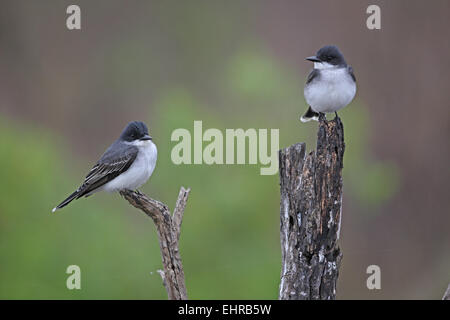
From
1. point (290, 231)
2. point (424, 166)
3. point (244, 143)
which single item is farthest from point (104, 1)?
point (290, 231)

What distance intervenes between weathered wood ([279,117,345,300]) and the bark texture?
0.63m

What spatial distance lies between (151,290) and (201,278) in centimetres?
47

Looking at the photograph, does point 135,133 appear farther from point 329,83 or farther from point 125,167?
point 329,83

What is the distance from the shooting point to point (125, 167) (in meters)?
4.59

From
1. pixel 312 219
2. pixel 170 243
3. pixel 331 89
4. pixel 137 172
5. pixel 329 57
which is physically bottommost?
pixel 170 243

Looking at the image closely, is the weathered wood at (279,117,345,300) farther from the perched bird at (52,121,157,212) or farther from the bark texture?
the perched bird at (52,121,157,212)

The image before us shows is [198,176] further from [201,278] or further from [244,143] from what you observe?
[201,278]

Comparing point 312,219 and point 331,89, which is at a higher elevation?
point 331,89

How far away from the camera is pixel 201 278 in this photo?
19.5 feet

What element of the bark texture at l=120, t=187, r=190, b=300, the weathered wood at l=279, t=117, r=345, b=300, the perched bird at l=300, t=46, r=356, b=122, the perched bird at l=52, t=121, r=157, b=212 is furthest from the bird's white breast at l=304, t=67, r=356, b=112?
the bark texture at l=120, t=187, r=190, b=300

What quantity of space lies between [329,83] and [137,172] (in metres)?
1.51

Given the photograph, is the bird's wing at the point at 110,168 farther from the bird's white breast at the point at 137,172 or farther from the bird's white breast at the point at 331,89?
the bird's white breast at the point at 331,89

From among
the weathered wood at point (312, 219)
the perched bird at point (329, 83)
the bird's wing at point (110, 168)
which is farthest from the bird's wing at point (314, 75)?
the bird's wing at point (110, 168)

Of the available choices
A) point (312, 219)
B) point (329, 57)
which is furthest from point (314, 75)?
point (312, 219)
